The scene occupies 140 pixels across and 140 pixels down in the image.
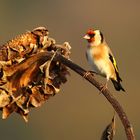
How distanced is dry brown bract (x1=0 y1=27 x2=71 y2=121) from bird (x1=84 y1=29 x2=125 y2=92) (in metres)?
0.95

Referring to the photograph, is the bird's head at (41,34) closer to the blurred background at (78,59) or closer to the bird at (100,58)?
the bird at (100,58)

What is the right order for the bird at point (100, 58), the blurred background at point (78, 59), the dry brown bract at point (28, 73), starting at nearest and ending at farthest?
the dry brown bract at point (28, 73) < the bird at point (100, 58) < the blurred background at point (78, 59)

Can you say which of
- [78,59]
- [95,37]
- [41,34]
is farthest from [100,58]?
[78,59]

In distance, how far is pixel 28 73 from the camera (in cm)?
282

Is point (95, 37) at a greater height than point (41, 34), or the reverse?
point (41, 34)

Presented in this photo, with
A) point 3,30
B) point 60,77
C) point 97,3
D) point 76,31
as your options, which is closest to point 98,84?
point 60,77

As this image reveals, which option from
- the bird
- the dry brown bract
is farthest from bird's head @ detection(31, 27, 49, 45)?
the bird

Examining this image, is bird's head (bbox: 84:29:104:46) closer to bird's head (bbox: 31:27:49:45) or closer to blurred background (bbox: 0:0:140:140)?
bird's head (bbox: 31:27:49:45)

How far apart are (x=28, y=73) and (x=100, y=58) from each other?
1.10 metres

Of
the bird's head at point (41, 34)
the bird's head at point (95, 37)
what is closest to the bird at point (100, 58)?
the bird's head at point (95, 37)

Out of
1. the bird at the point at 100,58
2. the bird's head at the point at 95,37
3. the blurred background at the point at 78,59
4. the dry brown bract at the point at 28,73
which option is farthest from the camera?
the blurred background at the point at 78,59

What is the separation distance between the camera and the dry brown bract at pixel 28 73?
9.03 ft

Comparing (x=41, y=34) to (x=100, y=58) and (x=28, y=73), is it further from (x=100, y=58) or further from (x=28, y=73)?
(x=100, y=58)

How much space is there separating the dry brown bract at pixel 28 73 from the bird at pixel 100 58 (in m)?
0.95
